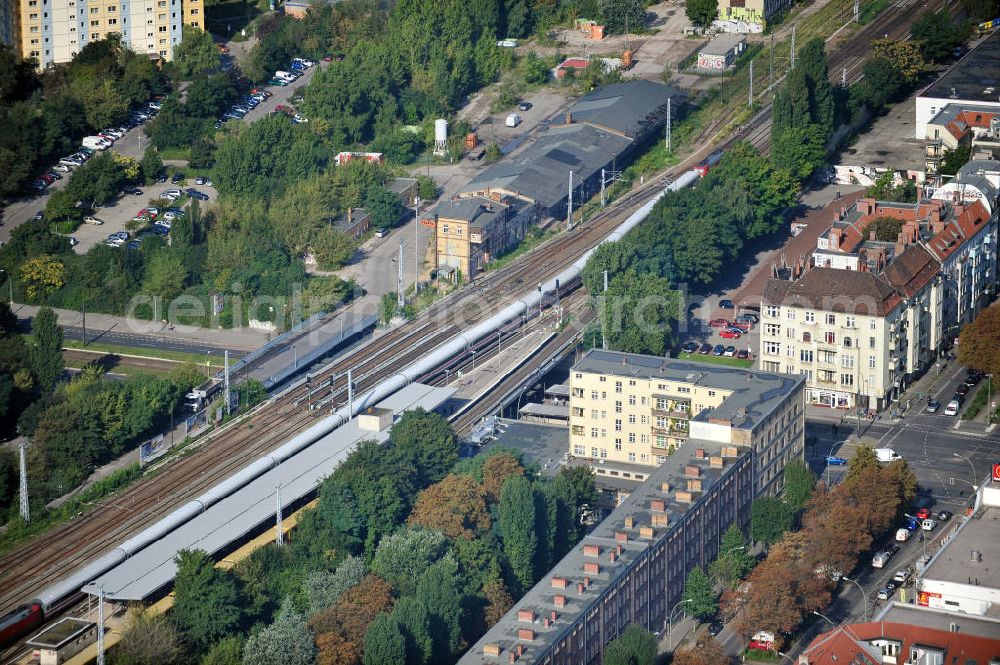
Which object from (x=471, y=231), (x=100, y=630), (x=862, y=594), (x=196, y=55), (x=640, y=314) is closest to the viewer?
(x=100, y=630)

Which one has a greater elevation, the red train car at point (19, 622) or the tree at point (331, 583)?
the tree at point (331, 583)

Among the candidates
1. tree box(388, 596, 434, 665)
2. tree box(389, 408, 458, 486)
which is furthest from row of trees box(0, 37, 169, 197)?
A: tree box(388, 596, 434, 665)

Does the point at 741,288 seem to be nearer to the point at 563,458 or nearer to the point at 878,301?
the point at 878,301

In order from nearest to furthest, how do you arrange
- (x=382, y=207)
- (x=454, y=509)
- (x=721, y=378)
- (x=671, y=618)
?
(x=671, y=618) < (x=454, y=509) < (x=721, y=378) < (x=382, y=207)

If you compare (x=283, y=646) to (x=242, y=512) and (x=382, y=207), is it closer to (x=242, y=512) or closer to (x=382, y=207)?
(x=242, y=512)

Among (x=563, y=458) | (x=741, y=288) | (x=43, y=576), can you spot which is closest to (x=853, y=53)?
(x=741, y=288)

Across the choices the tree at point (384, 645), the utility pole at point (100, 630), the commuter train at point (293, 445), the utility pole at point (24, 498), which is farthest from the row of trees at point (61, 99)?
the tree at point (384, 645)

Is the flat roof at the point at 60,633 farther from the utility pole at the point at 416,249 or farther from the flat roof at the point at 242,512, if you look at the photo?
the utility pole at the point at 416,249

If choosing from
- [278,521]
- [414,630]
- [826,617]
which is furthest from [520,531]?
[826,617]
